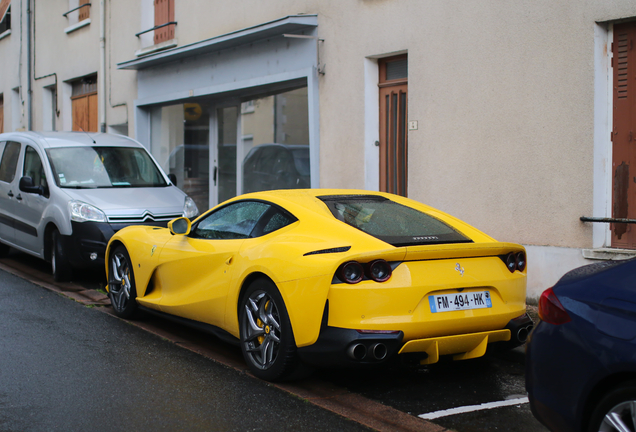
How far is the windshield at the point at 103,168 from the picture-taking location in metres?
9.50

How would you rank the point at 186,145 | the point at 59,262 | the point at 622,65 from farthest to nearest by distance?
the point at 186,145
the point at 59,262
the point at 622,65

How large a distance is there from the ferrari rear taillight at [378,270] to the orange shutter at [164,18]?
11.5 m

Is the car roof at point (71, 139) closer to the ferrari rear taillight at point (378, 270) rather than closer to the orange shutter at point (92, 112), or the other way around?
the ferrari rear taillight at point (378, 270)

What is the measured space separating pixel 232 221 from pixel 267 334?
120 cm

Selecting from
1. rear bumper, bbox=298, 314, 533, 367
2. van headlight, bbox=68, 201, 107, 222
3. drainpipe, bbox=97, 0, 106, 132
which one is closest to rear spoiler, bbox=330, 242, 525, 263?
rear bumper, bbox=298, 314, 533, 367

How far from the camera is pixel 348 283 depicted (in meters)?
4.38

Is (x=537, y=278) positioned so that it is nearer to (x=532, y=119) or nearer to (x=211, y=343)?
(x=532, y=119)

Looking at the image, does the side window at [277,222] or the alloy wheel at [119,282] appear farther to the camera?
the alloy wheel at [119,282]

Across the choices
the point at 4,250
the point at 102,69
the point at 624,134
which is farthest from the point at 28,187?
the point at 102,69

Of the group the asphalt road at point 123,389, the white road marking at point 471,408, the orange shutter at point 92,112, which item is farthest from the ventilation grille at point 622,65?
the orange shutter at point 92,112

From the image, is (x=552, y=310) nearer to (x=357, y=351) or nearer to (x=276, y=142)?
(x=357, y=351)

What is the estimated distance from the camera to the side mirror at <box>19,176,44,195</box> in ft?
30.3

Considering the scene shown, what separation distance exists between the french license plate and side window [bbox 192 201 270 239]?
5.23 feet

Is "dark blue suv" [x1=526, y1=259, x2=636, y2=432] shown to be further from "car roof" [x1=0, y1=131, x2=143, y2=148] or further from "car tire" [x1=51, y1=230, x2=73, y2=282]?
"car roof" [x1=0, y1=131, x2=143, y2=148]
